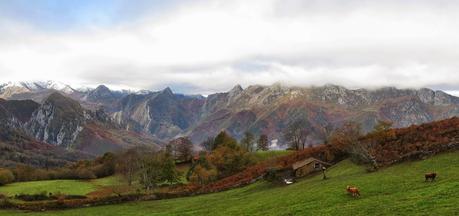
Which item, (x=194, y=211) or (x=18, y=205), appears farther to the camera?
(x=18, y=205)

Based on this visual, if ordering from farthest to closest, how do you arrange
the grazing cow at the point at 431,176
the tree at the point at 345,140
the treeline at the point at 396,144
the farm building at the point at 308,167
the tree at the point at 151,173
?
the tree at the point at 151,173, the farm building at the point at 308,167, the tree at the point at 345,140, the treeline at the point at 396,144, the grazing cow at the point at 431,176

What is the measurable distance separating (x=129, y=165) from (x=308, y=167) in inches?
3359

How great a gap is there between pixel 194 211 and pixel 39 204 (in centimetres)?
4352

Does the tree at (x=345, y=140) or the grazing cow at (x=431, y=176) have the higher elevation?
the tree at (x=345, y=140)

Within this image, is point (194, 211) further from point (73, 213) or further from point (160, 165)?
point (160, 165)

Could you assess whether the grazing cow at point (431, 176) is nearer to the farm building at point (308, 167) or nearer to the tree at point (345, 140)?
the tree at point (345, 140)

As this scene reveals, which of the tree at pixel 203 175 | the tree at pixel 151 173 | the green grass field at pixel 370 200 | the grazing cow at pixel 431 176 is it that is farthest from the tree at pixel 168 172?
the grazing cow at pixel 431 176

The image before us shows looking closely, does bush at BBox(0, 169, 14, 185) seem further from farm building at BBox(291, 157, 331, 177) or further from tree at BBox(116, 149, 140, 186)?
farm building at BBox(291, 157, 331, 177)

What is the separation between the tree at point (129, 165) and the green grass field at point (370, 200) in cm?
7774

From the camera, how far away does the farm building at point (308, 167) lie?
10712 cm

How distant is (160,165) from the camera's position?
152m

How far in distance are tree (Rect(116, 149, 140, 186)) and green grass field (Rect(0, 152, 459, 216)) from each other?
7774 centimetres

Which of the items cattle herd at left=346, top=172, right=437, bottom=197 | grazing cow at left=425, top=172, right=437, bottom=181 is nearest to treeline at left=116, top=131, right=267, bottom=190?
cattle herd at left=346, top=172, right=437, bottom=197

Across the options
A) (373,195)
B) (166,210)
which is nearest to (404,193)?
(373,195)
